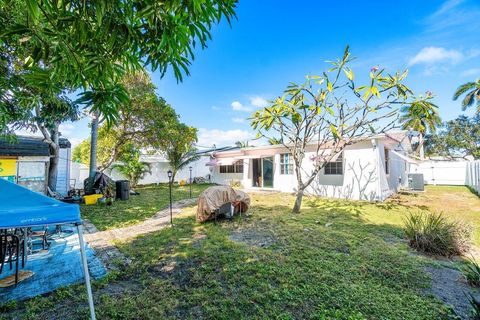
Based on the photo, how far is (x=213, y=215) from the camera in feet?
27.4

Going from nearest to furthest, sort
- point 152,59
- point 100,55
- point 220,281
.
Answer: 1. point 100,55
2. point 152,59
3. point 220,281

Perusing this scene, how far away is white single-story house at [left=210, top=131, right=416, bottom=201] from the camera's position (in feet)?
41.2

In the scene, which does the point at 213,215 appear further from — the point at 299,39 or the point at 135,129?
the point at 135,129

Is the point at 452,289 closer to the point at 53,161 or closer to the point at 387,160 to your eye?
the point at 387,160

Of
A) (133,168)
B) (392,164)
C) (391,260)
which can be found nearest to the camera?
(391,260)

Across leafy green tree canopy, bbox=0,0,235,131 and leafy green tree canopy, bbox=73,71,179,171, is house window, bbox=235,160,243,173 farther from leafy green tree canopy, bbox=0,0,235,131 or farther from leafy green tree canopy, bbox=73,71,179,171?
leafy green tree canopy, bbox=0,0,235,131

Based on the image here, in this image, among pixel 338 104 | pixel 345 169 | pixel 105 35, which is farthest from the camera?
pixel 345 169

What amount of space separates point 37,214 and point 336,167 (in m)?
14.6

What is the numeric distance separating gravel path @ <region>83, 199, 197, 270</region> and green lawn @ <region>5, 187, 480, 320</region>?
0.34 m

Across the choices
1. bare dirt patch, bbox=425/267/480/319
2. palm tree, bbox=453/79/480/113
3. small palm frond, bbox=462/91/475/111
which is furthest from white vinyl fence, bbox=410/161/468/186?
bare dirt patch, bbox=425/267/480/319

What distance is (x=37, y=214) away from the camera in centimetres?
269

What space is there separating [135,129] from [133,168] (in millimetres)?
4148

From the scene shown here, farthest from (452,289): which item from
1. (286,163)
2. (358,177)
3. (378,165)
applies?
(286,163)

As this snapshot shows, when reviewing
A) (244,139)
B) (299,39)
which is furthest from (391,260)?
(244,139)
